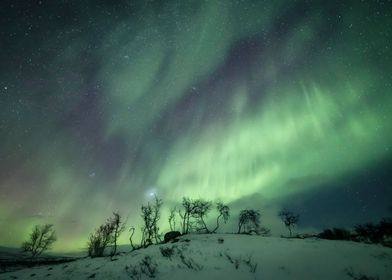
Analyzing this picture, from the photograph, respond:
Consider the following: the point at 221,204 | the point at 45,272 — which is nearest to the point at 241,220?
the point at 221,204

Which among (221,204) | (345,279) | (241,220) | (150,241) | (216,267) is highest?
(221,204)

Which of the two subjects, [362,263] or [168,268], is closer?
[168,268]

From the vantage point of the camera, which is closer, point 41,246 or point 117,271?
point 117,271

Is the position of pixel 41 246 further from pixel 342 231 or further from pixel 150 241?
pixel 342 231

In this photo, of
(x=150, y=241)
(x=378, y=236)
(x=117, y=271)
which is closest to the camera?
(x=117, y=271)

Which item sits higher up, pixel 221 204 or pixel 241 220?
pixel 221 204

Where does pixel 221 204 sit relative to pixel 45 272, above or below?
above

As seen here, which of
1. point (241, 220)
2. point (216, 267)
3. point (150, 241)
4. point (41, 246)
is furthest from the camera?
point (241, 220)

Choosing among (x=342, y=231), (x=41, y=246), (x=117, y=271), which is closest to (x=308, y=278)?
(x=117, y=271)

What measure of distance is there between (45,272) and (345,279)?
91.1ft

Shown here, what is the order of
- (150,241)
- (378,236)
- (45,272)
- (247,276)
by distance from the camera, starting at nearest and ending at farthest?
(247,276)
(45,272)
(378,236)
(150,241)

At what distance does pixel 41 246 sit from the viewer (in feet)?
207

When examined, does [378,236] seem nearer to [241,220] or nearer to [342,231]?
[342,231]

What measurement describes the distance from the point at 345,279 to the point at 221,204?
201 ft
